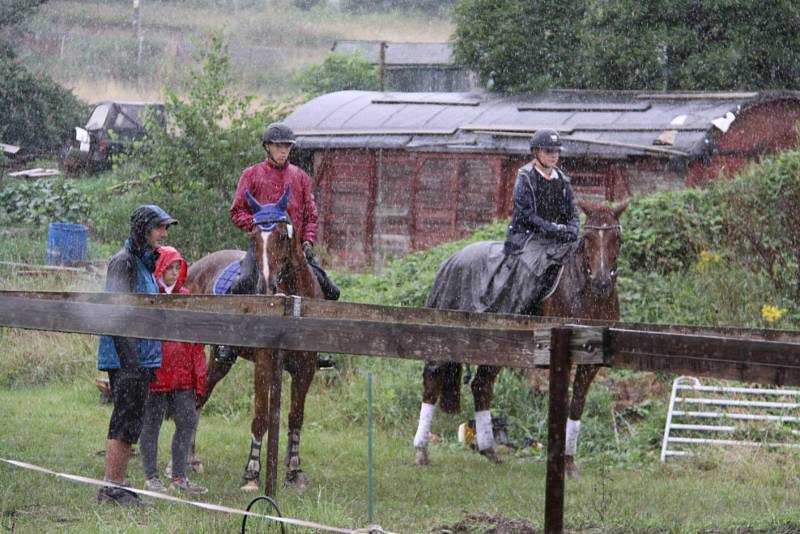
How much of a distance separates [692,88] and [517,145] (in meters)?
5.67

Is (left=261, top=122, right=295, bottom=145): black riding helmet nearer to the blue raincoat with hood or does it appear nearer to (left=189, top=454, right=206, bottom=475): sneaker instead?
the blue raincoat with hood

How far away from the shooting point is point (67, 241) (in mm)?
25391

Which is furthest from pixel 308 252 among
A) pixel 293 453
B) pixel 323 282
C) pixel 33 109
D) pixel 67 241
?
pixel 33 109

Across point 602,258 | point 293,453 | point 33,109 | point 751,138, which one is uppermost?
point 33,109

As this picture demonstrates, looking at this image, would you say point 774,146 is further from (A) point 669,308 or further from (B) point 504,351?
(B) point 504,351

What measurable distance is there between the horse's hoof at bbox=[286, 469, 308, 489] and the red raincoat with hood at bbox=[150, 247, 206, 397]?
1005mm

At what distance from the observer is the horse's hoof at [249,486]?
8.87 meters

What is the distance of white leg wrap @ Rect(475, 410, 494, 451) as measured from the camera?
35.6 ft

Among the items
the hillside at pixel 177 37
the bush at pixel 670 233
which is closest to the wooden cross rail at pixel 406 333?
the bush at pixel 670 233

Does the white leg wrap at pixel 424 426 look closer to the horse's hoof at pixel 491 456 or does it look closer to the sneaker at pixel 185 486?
the horse's hoof at pixel 491 456

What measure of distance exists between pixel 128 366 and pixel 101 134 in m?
31.8

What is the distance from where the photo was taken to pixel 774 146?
23922 mm

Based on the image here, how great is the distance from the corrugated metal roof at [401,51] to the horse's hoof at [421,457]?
38074 mm

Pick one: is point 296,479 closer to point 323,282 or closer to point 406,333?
point 323,282
